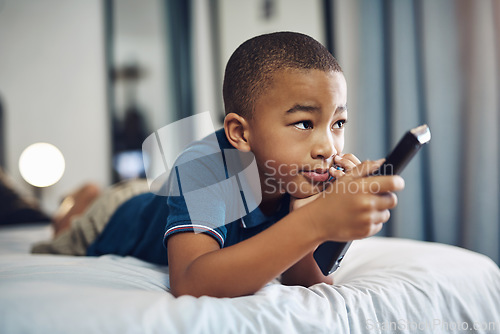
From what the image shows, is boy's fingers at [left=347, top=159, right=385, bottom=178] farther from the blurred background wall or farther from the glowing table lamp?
the glowing table lamp

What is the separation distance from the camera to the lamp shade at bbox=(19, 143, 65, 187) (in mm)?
2912

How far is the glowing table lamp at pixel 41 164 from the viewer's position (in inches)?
115

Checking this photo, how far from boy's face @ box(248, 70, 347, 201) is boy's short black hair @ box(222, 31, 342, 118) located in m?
0.02

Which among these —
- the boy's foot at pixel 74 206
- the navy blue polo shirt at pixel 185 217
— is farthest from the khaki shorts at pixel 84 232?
the boy's foot at pixel 74 206

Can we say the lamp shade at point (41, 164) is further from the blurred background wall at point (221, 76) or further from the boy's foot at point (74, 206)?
the boy's foot at point (74, 206)

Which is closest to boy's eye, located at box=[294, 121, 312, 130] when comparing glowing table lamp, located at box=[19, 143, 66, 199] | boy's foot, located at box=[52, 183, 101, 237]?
boy's foot, located at box=[52, 183, 101, 237]

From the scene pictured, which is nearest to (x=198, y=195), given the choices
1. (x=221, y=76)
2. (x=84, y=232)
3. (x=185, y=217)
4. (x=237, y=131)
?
(x=185, y=217)

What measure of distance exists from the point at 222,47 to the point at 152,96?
2.31ft

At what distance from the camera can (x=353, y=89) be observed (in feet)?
6.97

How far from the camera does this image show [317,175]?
2.31 feet

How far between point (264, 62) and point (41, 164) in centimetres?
269

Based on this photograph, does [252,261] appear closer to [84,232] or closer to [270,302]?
[270,302]

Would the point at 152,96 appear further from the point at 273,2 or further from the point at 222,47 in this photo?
the point at 273,2

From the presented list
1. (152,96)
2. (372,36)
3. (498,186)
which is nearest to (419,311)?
(498,186)
